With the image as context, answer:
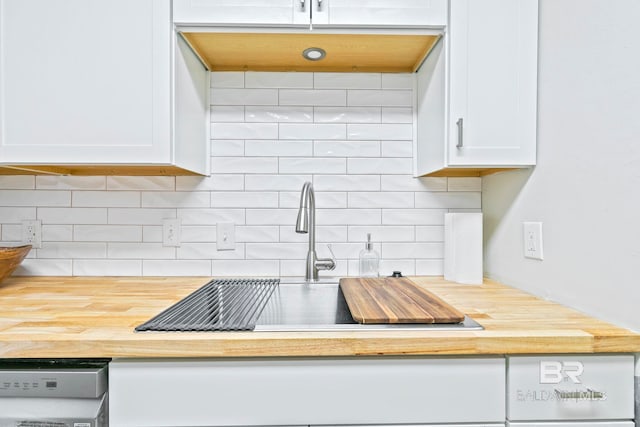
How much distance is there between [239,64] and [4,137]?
2.65 ft

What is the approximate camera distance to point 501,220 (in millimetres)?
1418

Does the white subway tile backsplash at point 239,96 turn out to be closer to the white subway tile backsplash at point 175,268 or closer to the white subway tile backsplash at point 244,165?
the white subway tile backsplash at point 244,165

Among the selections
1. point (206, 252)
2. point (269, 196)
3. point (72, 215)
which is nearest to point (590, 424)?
point (269, 196)

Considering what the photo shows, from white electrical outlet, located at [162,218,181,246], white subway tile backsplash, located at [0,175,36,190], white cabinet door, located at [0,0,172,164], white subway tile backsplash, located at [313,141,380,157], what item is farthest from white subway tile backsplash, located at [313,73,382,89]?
white subway tile backsplash, located at [0,175,36,190]

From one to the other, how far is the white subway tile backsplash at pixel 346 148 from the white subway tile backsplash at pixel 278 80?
244 millimetres

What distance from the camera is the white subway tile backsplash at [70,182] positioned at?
59.3 inches

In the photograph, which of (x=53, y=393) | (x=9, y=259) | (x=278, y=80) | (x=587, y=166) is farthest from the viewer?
(x=278, y=80)

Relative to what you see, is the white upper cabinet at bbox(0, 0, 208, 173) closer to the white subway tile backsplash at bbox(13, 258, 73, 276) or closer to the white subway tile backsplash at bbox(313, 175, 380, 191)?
the white subway tile backsplash at bbox(13, 258, 73, 276)

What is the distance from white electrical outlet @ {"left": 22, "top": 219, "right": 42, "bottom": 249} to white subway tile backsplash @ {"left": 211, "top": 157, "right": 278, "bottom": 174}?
716 millimetres

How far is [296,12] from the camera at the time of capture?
1.19m

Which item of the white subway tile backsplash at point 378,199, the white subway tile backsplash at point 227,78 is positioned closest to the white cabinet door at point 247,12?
the white subway tile backsplash at point 227,78

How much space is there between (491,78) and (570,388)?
0.88 meters

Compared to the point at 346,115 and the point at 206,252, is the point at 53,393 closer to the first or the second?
the point at 206,252

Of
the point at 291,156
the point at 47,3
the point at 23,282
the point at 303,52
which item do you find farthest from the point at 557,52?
the point at 23,282
